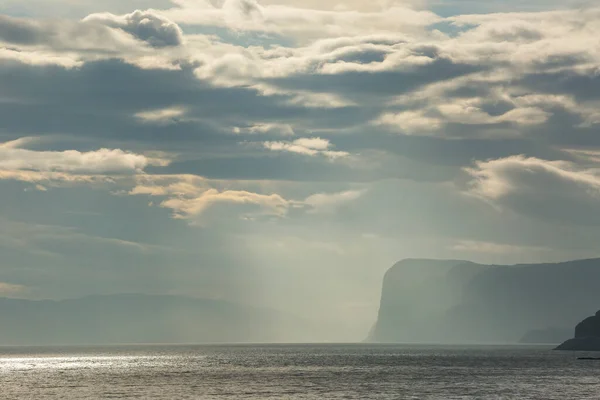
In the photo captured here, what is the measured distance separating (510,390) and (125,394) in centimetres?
6075

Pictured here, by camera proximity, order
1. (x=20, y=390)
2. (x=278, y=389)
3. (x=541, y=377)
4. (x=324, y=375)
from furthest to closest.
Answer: (x=324, y=375), (x=541, y=377), (x=20, y=390), (x=278, y=389)

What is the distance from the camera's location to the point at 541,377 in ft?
608

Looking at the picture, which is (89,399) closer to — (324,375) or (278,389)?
(278,389)

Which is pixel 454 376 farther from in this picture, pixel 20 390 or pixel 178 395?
pixel 20 390

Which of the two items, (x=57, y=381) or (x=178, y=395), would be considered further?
(x=57, y=381)

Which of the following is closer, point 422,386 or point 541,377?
point 422,386

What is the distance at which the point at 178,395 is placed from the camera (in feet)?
468

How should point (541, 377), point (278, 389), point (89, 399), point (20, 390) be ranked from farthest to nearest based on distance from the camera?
point (541, 377)
point (20, 390)
point (278, 389)
point (89, 399)

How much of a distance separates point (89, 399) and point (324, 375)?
69.3 meters

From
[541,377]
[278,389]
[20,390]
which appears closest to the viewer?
[278,389]

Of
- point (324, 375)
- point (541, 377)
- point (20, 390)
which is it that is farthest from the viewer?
point (324, 375)

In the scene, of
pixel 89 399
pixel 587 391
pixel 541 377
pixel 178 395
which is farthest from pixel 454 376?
pixel 89 399

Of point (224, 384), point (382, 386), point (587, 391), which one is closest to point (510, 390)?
point (587, 391)

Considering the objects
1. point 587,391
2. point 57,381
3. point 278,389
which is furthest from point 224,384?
point 587,391
